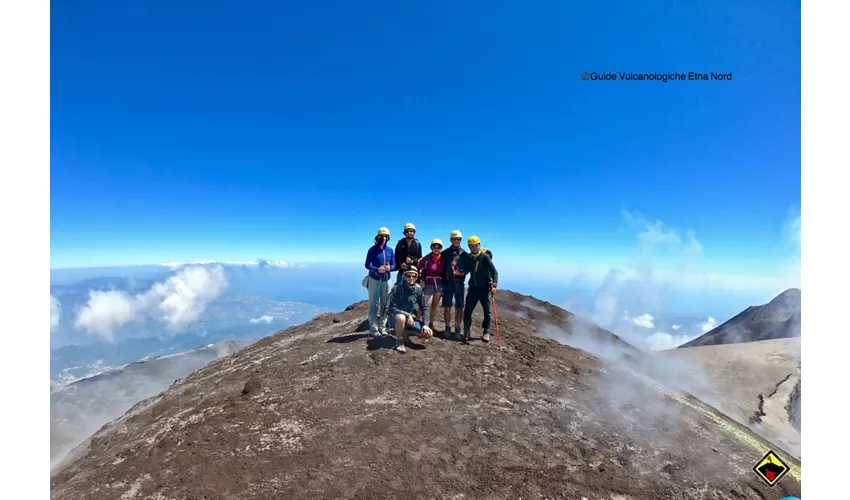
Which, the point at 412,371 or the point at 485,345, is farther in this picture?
the point at 485,345

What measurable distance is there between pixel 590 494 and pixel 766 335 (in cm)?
3097

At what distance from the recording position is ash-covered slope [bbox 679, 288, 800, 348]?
2569 centimetres

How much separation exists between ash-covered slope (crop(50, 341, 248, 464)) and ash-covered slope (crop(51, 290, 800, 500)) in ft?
233

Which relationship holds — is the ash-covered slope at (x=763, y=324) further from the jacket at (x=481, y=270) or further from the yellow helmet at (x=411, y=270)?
the yellow helmet at (x=411, y=270)

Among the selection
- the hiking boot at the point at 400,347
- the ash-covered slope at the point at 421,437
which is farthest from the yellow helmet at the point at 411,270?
the ash-covered slope at the point at 421,437

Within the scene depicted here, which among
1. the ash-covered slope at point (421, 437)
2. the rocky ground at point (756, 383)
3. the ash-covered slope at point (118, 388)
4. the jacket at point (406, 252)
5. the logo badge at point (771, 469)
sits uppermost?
the jacket at point (406, 252)

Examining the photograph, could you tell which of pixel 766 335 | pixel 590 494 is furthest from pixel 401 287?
pixel 766 335

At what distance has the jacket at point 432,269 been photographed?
10703 millimetres

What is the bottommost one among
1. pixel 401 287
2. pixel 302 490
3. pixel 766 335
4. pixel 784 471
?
pixel 766 335

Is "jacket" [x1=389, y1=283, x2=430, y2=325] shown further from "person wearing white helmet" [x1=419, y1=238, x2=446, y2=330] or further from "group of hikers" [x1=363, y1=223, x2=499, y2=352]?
"person wearing white helmet" [x1=419, y1=238, x2=446, y2=330]

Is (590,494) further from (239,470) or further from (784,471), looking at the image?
(239,470)

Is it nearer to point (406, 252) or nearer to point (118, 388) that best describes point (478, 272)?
point (406, 252)

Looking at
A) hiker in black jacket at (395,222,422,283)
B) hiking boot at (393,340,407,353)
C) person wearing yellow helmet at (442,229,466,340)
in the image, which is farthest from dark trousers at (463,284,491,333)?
hiking boot at (393,340,407,353)

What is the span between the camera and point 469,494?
212 inches
